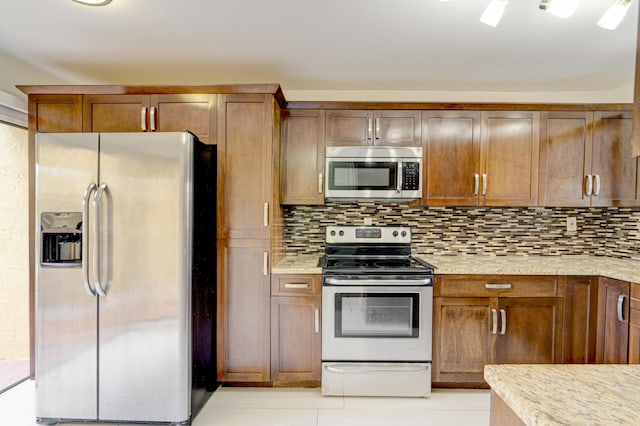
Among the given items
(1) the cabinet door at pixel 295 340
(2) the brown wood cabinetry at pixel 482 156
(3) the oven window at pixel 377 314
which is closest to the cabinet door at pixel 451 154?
(2) the brown wood cabinetry at pixel 482 156

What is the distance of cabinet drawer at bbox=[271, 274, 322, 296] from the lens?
235cm

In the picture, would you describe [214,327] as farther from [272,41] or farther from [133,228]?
[272,41]

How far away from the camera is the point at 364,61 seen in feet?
7.89

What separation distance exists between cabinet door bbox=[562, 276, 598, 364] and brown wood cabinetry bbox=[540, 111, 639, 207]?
67 centimetres

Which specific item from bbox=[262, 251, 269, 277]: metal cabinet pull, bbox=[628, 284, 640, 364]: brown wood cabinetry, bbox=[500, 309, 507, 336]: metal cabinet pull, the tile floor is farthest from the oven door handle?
bbox=[628, 284, 640, 364]: brown wood cabinetry

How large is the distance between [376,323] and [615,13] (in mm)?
1973

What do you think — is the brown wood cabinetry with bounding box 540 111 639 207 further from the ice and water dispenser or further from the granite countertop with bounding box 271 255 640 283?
the ice and water dispenser

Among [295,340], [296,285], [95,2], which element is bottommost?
[295,340]

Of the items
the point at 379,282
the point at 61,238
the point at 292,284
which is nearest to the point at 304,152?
the point at 292,284

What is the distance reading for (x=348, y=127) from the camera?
8.82 feet


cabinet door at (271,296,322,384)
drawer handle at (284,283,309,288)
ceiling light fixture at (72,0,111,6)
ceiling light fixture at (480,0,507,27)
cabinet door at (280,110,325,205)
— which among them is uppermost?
ceiling light fixture at (72,0,111,6)

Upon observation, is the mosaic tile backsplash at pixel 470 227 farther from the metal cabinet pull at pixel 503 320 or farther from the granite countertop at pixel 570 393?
the granite countertop at pixel 570 393

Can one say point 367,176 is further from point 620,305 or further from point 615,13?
point 620,305

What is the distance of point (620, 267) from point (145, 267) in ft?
10.1
